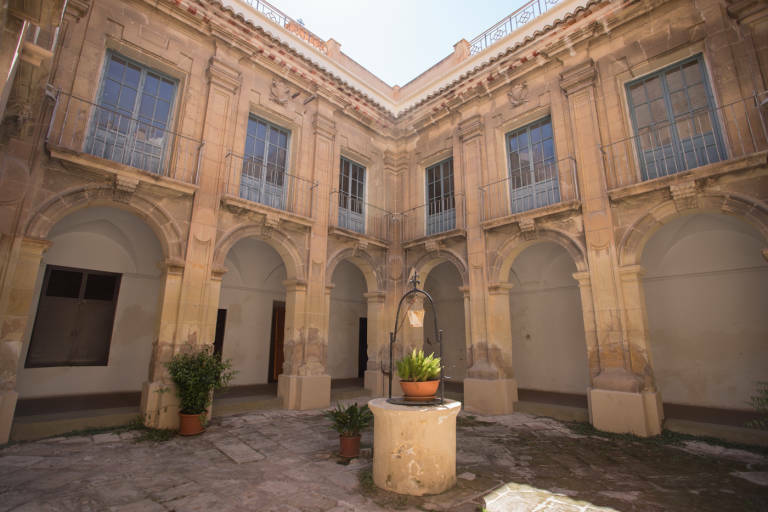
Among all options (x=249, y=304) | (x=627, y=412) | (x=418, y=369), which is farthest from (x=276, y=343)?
(x=627, y=412)

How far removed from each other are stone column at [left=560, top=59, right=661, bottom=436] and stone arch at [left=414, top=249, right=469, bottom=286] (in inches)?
98.4

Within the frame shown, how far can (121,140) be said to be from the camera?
646 centimetres

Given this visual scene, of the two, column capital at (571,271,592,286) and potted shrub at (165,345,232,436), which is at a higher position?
column capital at (571,271,592,286)

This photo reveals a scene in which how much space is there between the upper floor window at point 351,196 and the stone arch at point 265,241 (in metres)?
1.72

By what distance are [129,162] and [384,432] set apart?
6124 millimetres

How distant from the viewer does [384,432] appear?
376cm

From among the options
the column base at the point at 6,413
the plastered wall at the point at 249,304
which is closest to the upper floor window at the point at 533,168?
the plastered wall at the point at 249,304

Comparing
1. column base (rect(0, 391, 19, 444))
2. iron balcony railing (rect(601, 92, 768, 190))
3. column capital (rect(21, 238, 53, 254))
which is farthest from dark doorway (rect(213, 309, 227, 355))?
iron balcony railing (rect(601, 92, 768, 190))

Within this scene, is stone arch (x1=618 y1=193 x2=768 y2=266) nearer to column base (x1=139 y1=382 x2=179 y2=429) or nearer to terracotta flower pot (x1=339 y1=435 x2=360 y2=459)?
terracotta flower pot (x1=339 y1=435 x2=360 y2=459)

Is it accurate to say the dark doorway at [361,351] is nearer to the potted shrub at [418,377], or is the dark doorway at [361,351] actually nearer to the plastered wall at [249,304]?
the plastered wall at [249,304]

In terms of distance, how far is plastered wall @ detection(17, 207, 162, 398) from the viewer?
23.6ft

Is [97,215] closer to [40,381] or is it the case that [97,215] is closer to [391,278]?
[40,381]

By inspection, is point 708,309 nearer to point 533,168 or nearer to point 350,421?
point 533,168

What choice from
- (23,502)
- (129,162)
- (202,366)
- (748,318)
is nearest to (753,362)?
(748,318)
